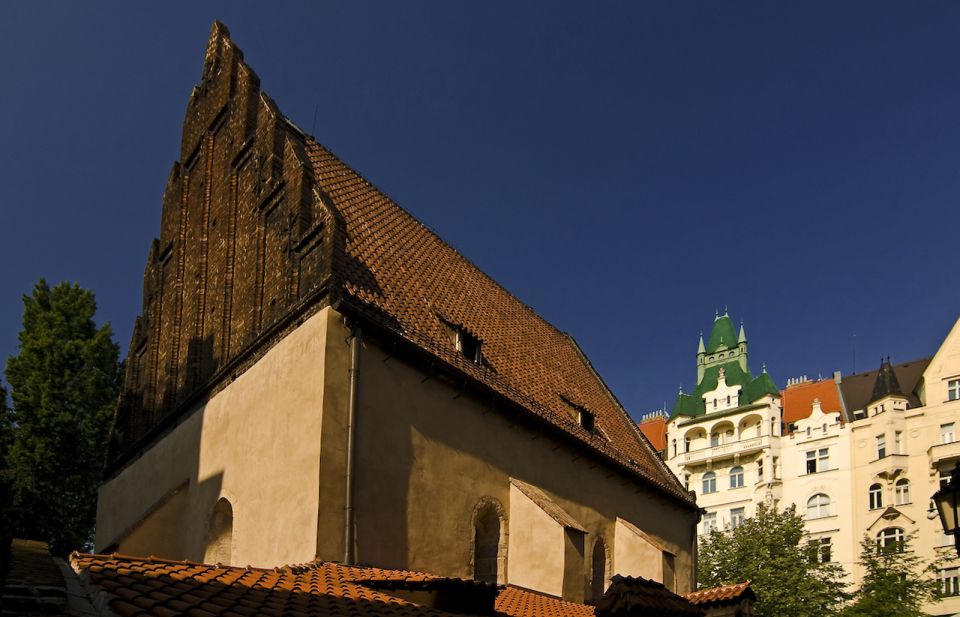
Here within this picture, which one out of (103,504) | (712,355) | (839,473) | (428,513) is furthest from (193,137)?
(712,355)

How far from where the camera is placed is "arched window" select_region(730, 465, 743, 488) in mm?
61678

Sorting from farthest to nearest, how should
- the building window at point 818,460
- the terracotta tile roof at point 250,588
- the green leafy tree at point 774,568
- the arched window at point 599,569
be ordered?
the building window at point 818,460
the green leafy tree at point 774,568
the arched window at point 599,569
the terracotta tile roof at point 250,588

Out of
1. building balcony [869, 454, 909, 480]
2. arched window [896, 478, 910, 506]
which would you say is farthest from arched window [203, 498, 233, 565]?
arched window [896, 478, 910, 506]

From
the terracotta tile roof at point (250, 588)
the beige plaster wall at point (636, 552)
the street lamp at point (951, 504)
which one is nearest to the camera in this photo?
the terracotta tile roof at point (250, 588)

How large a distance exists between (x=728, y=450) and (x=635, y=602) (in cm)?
5267

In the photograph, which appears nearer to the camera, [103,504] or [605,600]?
[605,600]

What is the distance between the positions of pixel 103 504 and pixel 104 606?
56.5 ft

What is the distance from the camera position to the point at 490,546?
64.0ft

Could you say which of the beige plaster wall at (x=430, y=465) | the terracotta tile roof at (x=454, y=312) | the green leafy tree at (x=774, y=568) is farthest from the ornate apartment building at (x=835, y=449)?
the beige plaster wall at (x=430, y=465)

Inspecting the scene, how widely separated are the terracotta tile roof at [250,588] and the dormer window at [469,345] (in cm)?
647

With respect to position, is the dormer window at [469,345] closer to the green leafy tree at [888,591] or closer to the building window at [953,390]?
the green leafy tree at [888,591]

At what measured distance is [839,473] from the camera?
57.2 metres

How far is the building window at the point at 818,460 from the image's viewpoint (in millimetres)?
58281

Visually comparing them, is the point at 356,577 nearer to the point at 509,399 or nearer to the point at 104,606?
the point at 104,606
